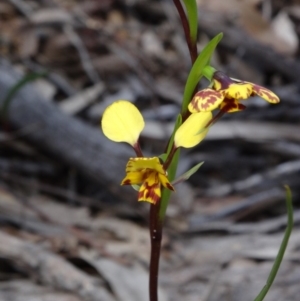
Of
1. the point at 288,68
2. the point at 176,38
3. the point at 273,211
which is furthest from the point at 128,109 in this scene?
the point at 176,38

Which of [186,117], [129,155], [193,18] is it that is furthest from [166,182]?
[129,155]

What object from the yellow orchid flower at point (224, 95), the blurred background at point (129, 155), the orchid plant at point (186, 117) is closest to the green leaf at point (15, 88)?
the blurred background at point (129, 155)

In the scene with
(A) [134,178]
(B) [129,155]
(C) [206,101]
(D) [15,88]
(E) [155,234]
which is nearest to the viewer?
(C) [206,101]

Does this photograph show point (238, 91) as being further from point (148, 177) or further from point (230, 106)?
point (148, 177)

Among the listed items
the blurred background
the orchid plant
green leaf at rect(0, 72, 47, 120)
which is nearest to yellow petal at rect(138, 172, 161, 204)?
the orchid plant

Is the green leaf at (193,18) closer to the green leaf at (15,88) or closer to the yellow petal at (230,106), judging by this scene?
the yellow petal at (230,106)

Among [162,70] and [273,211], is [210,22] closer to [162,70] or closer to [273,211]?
[162,70]
